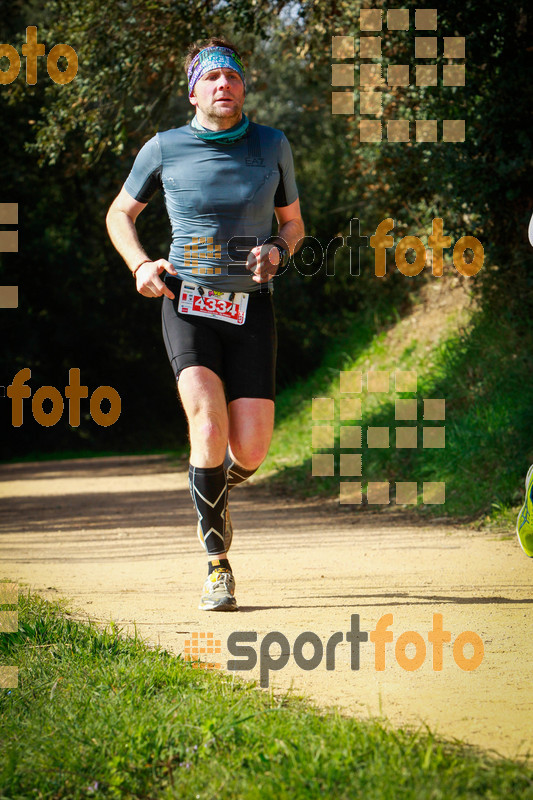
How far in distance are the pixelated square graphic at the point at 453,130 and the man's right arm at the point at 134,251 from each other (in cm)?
618

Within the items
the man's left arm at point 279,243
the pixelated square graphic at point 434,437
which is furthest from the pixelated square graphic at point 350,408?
the man's left arm at point 279,243

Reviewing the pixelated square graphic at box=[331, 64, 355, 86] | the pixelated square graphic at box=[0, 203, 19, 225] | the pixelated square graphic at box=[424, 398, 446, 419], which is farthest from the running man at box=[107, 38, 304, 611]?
the pixelated square graphic at box=[0, 203, 19, 225]

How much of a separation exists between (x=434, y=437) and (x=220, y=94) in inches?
233

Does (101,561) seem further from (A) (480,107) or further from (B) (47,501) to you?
(A) (480,107)

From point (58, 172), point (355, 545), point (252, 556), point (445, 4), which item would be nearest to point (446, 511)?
point (355, 545)

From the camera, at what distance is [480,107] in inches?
381

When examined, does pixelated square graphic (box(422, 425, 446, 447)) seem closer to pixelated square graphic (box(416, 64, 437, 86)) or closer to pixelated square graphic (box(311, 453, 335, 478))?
pixelated square graphic (box(311, 453, 335, 478))

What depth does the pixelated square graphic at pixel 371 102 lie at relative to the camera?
40.5 feet

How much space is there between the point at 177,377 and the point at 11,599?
1.30m

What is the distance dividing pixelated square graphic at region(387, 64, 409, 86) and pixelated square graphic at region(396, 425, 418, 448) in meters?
4.05

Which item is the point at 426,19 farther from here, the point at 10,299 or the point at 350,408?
A: the point at 10,299

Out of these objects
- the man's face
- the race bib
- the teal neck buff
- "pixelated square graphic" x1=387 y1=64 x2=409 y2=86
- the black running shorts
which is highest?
"pixelated square graphic" x1=387 y1=64 x2=409 y2=86

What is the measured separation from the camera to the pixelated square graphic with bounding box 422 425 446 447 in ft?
31.1

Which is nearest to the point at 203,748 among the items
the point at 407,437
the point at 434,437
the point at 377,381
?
the point at 434,437
